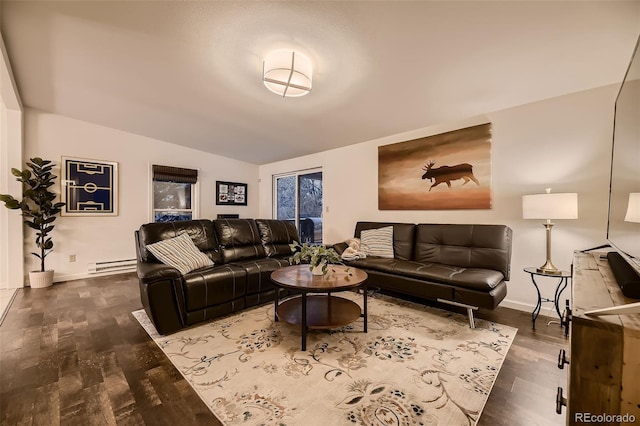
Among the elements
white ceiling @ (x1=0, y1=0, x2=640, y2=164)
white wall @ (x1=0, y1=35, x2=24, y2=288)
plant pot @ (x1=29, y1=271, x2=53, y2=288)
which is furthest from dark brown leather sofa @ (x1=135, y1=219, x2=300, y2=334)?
white wall @ (x1=0, y1=35, x2=24, y2=288)

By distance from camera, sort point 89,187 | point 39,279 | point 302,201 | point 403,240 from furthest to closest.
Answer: point 302,201 < point 89,187 < point 39,279 < point 403,240

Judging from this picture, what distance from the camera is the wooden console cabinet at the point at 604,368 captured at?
65 cm

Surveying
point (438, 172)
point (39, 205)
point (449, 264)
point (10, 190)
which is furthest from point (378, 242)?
point (10, 190)

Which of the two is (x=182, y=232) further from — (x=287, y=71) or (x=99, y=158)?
(x=99, y=158)

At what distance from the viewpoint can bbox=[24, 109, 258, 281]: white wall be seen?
388 centimetres

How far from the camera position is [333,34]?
2.00 m

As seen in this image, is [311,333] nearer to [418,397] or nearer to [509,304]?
[418,397]

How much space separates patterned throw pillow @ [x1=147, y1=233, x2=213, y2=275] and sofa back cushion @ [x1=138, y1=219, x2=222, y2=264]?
9 cm

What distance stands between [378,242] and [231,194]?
390 cm

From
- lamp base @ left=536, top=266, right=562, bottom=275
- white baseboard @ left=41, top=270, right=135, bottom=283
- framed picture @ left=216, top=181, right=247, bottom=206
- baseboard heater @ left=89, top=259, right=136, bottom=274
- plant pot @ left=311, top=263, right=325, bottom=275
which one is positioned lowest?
white baseboard @ left=41, top=270, right=135, bottom=283

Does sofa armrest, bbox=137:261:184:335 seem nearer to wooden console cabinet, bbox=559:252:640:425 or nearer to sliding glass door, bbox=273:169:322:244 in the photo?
wooden console cabinet, bbox=559:252:640:425

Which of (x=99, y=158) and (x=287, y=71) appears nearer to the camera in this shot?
(x=287, y=71)

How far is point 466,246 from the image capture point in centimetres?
301

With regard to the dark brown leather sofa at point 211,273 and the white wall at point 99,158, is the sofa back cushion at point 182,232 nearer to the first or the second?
the dark brown leather sofa at point 211,273
